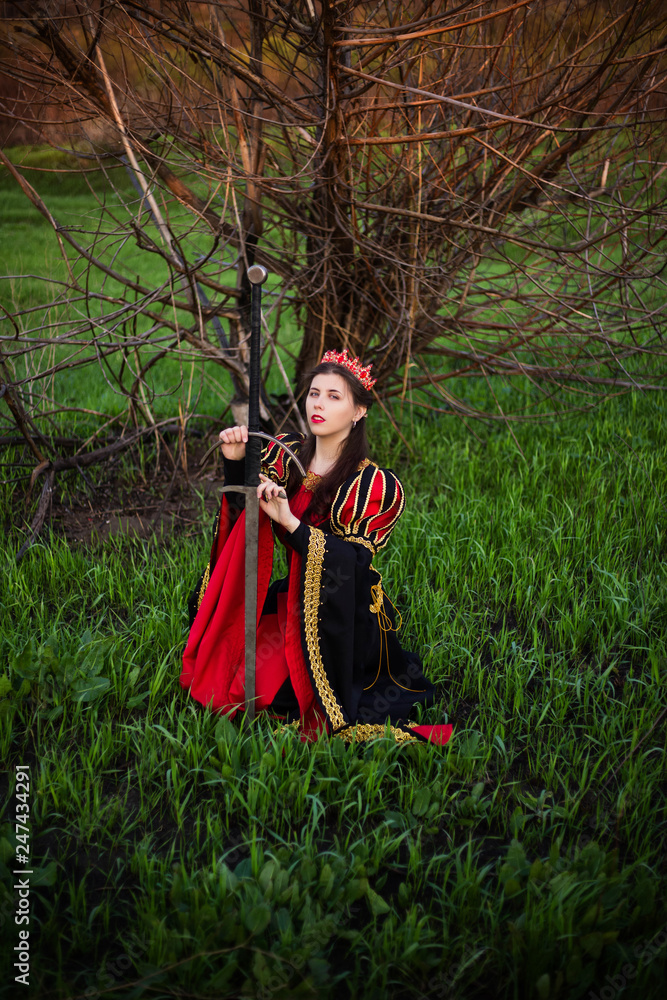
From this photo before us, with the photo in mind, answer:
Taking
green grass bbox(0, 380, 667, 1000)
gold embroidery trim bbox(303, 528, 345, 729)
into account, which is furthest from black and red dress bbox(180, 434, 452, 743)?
green grass bbox(0, 380, 667, 1000)

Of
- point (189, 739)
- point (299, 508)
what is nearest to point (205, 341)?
point (299, 508)

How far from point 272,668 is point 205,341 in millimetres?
1818

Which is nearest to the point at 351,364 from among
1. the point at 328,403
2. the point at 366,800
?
the point at 328,403

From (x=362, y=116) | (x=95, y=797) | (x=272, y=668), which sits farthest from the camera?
(x=362, y=116)

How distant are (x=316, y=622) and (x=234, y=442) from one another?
578 millimetres

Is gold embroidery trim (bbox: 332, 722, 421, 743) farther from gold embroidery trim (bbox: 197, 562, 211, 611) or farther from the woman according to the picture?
gold embroidery trim (bbox: 197, 562, 211, 611)

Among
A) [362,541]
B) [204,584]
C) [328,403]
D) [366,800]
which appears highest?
[328,403]

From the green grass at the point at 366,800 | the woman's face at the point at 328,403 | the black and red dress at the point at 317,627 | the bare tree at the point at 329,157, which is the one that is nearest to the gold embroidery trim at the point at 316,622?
the black and red dress at the point at 317,627

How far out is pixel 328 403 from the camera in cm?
205

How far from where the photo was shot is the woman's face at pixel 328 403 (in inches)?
80.7

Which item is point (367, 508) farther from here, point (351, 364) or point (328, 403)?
point (351, 364)

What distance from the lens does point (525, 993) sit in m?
1.40

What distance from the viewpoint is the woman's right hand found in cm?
190

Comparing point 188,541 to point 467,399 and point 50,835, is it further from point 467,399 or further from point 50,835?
point 467,399
